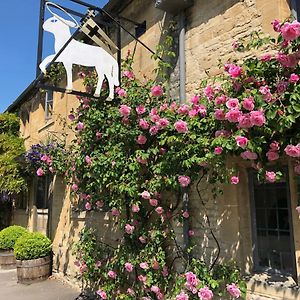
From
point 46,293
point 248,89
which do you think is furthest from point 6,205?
point 248,89

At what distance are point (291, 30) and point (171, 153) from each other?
6.38 feet

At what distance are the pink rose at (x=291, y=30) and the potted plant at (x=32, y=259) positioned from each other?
7095 mm

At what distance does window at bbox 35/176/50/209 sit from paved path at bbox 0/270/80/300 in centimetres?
293

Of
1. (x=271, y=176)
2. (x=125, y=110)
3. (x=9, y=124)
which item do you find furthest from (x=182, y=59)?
(x=9, y=124)

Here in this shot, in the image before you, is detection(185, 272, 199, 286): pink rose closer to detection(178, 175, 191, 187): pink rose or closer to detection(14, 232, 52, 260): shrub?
detection(178, 175, 191, 187): pink rose

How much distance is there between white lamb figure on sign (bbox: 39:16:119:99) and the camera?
15.7ft

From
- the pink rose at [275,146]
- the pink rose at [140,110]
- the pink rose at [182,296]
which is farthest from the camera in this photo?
the pink rose at [140,110]

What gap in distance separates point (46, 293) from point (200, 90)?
519cm

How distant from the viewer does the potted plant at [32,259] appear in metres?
7.82

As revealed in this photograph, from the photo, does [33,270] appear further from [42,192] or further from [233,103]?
[233,103]

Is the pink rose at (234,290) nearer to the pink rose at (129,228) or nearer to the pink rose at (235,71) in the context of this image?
the pink rose at (129,228)

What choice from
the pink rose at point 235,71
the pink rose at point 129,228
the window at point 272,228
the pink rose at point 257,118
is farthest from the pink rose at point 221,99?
the pink rose at point 129,228

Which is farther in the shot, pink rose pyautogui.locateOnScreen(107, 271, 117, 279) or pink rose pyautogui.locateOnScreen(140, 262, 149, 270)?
pink rose pyautogui.locateOnScreen(107, 271, 117, 279)

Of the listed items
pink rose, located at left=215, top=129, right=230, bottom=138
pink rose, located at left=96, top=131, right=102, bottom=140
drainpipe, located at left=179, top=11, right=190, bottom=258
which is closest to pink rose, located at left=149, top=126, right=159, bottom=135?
drainpipe, located at left=179, top=11, right=190, bottom=258
